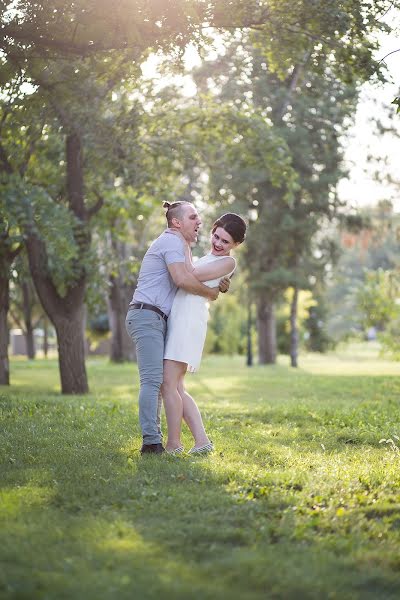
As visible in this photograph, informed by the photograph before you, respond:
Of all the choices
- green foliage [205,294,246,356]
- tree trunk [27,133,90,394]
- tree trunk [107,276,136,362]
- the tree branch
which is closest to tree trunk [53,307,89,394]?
tree trunk [27,133,90,394]

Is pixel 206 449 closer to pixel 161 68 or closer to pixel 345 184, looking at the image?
pixel 161 68

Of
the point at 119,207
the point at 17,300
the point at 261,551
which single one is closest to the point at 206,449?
the point at 261,551

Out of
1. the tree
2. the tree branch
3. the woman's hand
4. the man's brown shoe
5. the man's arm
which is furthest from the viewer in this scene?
the tree

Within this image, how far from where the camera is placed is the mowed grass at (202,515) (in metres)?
4.39

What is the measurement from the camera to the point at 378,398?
16.6m

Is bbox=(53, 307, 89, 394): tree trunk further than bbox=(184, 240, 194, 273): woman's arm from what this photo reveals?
Yes

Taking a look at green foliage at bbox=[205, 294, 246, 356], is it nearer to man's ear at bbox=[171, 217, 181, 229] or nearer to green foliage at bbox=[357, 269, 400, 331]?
green foliage at bbox=[357, 269, 400, 331]

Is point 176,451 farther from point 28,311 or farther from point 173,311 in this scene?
point 28,311

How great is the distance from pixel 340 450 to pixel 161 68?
832 cm

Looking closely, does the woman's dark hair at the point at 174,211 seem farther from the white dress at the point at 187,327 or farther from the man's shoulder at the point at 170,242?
the white dress at the point at 187,327

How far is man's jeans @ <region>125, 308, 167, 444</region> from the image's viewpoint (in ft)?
25.8

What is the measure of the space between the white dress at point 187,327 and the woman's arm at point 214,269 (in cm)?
6

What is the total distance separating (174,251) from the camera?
7.93 m

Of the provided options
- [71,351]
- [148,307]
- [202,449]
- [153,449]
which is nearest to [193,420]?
[202,449]
